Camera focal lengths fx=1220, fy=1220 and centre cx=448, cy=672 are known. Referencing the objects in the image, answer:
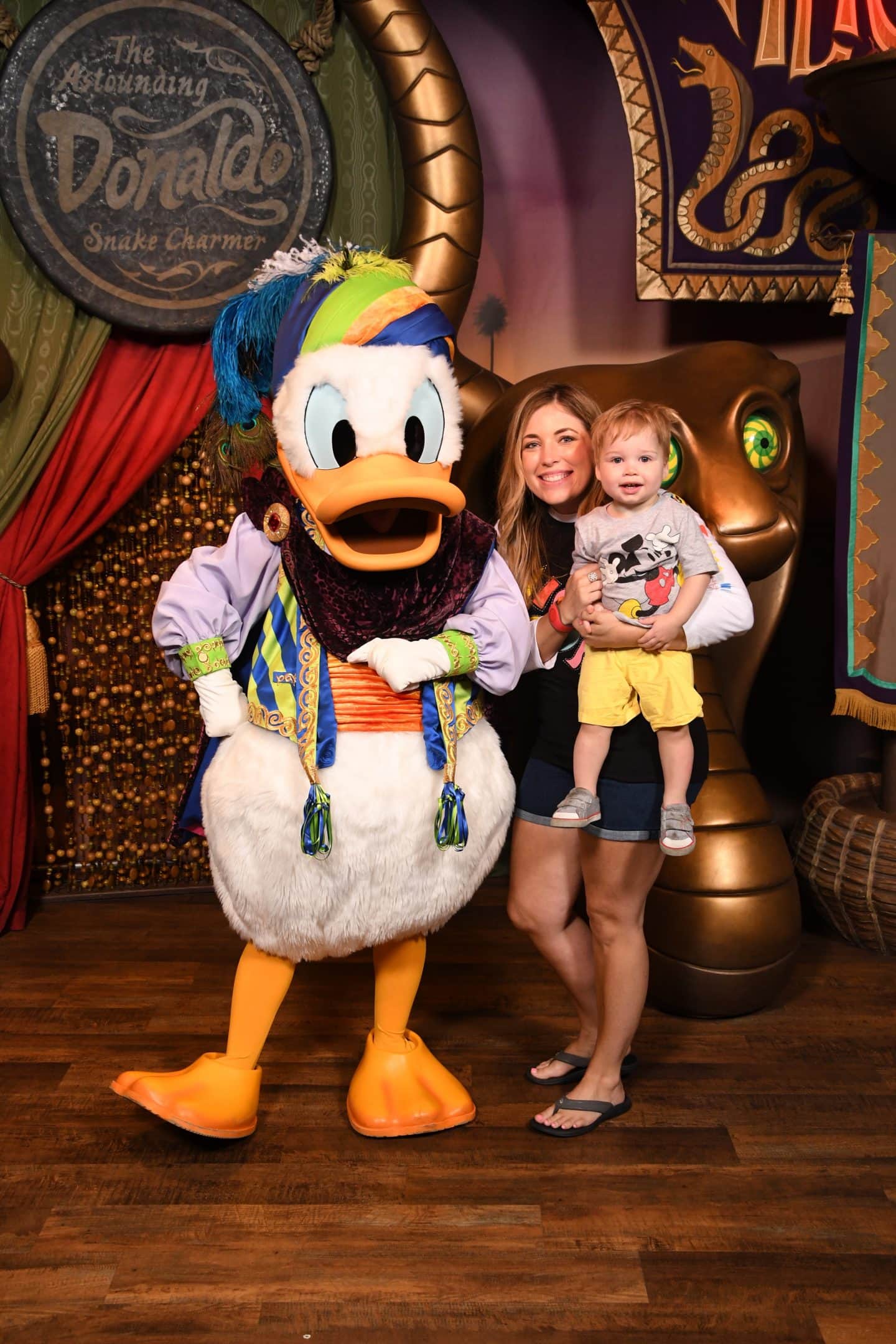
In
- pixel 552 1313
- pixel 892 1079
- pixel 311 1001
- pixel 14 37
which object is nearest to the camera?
pixel 552 1313

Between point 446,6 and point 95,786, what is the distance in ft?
7.17

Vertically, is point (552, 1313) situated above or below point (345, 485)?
below

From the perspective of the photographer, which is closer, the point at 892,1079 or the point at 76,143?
the point at 892,1079

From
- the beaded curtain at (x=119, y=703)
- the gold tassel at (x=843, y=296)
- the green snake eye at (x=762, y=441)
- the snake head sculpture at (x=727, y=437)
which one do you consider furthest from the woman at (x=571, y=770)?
the beaded curtain at (x=119, y=703)

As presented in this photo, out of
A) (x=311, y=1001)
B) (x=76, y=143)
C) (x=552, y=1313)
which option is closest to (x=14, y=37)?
(x=76, y=143)

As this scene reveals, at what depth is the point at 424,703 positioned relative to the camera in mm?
1876

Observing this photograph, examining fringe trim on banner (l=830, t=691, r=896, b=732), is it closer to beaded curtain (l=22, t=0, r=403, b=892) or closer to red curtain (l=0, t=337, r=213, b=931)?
beaded curtain (l=22, t=0, r=403, b=892)

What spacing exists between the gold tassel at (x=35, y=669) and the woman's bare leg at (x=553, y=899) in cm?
137

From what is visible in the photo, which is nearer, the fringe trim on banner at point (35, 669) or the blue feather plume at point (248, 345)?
the blue feather plume at point (248, 345)

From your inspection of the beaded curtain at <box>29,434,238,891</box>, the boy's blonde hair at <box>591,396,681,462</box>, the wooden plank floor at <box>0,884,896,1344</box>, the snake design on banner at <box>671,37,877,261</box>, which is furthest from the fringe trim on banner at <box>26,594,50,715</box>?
the snake design on banner at <box>671,37,877,261</box>

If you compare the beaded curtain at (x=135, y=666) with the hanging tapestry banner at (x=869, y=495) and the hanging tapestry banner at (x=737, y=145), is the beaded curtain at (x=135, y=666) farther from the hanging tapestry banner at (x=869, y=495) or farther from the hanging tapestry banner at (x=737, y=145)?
the hanging tapestry banner at (x=869, y=495)

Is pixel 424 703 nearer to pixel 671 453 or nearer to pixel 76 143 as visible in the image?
pixel 671 453

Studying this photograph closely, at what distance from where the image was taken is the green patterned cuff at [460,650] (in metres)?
1.86

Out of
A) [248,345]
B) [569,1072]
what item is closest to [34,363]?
[248,345]
